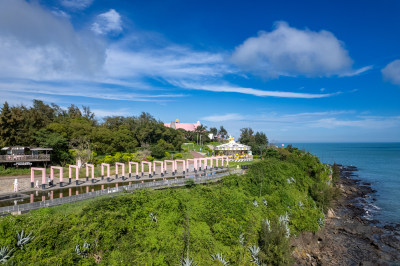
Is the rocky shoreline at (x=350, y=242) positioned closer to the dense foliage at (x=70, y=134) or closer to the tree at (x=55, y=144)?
the dense foliage at (x=70, y=134)

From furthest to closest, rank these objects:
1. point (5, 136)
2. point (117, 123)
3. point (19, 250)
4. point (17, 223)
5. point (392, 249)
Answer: point (117, 123) < point (5, 136) < point (392, 249) < point (17, 223) < point (19, 250)

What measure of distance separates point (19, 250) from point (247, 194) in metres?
18.2

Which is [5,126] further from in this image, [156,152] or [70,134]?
[156,152]

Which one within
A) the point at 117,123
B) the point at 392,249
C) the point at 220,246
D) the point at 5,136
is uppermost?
the point at 117,123

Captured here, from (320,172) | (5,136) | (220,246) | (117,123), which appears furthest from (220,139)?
(220,246)

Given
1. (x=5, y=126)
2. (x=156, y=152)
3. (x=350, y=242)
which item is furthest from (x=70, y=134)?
(x=350, y=242)

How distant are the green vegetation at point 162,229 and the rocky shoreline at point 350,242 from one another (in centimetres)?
153

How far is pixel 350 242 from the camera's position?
71.5 ft

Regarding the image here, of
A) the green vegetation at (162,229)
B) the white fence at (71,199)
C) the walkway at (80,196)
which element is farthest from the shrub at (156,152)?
the green vegetation at (162,229)

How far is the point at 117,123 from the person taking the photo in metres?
63.6

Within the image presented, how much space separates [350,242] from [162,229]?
1912 centimetres

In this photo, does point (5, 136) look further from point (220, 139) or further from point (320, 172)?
point (220, 139)

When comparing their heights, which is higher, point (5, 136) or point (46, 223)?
point (5, 136)

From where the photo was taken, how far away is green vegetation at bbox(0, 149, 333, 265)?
1114 cm
